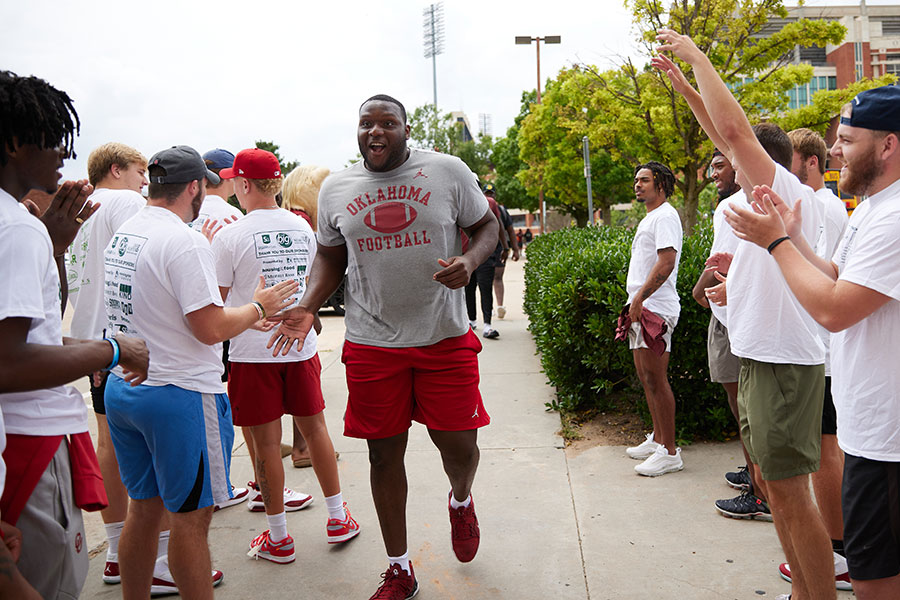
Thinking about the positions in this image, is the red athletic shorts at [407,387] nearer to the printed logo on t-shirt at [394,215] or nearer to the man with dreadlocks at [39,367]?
the printed logo on t-shirt at [394,215]

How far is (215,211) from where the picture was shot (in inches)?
182

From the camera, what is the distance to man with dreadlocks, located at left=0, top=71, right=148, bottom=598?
70.8 inches

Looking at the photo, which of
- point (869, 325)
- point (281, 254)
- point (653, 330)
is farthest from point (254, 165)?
point (869, 325)

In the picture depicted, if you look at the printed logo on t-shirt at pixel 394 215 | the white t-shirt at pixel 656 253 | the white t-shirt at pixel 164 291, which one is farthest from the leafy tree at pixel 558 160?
the white t-shirt at pixel 164 291

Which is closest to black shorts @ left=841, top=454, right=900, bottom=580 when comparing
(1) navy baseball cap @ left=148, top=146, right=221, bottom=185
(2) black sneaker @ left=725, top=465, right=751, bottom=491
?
(2) black sneaker @ left=725, top=465, right=751, bottom=491

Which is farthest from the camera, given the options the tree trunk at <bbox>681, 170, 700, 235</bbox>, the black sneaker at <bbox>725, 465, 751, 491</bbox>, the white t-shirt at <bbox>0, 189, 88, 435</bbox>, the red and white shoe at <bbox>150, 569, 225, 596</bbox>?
the tree trunk at <bbox>681, 170, 700, 235</bbox>

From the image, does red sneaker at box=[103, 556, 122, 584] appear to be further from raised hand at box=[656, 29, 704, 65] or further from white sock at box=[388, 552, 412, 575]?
raised hand at box=[656, 29, 704, 65]

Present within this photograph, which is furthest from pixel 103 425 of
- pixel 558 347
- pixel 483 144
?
pixel 483 144

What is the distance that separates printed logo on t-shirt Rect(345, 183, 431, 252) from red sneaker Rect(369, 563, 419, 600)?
1558mm

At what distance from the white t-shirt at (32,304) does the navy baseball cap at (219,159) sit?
10.2 feet

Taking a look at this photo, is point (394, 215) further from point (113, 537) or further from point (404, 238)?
point (113, 537)

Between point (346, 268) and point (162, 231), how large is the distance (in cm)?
105

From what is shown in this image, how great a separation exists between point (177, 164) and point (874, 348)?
8.94 feet

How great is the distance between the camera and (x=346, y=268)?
3697mm
